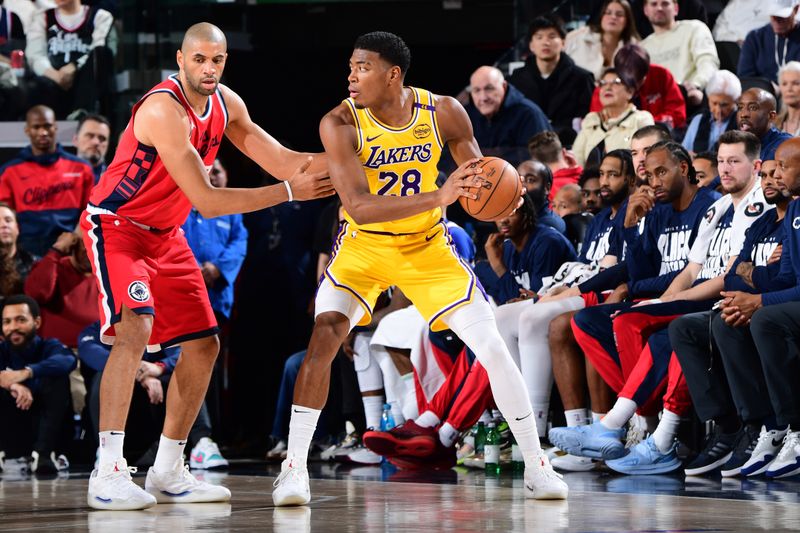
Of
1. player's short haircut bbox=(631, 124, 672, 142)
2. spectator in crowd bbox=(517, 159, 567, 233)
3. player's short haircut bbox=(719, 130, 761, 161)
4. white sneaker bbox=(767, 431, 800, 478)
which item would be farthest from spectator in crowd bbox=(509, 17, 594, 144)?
white sneaker bbox=(767, 431, 800, 478)

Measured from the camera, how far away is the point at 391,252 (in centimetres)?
495

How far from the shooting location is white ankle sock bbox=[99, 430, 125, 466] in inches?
186

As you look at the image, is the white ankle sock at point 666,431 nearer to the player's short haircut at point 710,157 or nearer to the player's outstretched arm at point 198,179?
the player's short haircut at point 710,157

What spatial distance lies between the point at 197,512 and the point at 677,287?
3.00m

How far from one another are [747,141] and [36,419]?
187 inches

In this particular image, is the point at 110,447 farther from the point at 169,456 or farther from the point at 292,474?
the point at 292,474

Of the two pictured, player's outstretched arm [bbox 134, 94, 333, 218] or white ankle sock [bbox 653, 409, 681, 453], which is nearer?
player's outstretched arm [bbox 134, 94, 333, 218]

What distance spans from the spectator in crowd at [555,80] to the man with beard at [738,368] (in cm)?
387

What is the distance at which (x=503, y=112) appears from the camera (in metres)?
9.09

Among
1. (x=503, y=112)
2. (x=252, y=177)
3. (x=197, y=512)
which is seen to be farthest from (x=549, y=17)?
(x=197, y=512)

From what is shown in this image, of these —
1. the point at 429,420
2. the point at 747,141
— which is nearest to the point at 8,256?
the point at 429,420

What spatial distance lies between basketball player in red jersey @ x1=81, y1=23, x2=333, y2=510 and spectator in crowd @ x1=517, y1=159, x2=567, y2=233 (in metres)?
2.47

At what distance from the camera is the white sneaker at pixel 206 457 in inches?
295

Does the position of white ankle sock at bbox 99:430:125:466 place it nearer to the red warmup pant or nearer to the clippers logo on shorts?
the clippers logo on shorts
